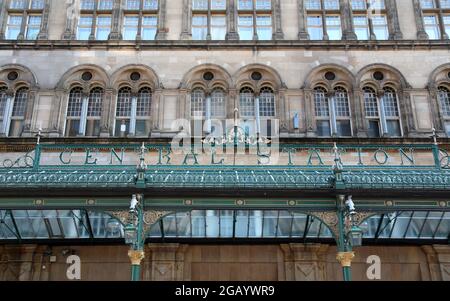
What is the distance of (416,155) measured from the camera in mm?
20250

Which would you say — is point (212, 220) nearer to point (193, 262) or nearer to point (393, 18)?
point (193, 262)

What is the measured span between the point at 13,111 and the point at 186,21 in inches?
338

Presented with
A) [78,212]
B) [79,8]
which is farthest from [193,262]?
[79,8]

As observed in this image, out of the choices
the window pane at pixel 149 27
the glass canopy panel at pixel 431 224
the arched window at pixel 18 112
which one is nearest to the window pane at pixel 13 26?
the arched window at pixel 18 112

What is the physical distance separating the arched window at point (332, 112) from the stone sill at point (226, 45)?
202 cm

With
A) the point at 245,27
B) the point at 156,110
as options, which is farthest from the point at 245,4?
the point at 156,110

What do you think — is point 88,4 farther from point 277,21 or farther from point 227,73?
point 277,21

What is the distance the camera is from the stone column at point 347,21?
22922mm

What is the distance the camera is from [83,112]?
862 inches

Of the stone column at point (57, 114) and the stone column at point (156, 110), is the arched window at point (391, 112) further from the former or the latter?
the stone column at point (57, 114)

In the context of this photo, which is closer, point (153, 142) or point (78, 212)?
point (78, 212)

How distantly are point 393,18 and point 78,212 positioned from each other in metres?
16.2
